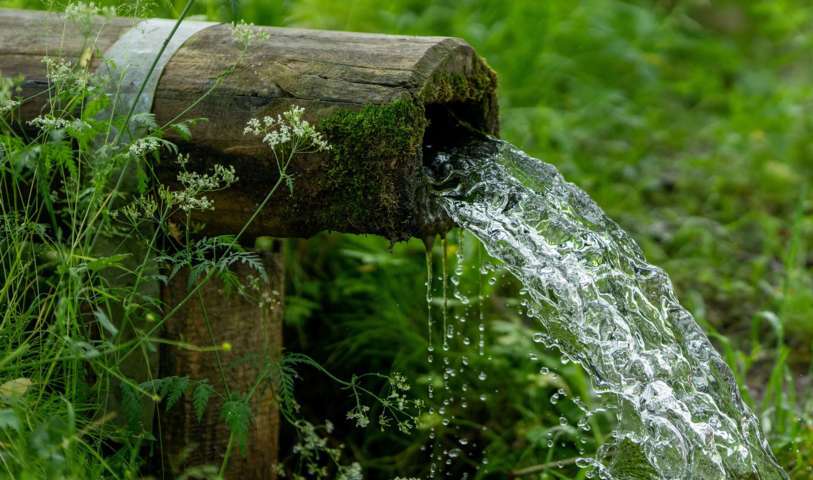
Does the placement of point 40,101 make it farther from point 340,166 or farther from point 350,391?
point 350,391

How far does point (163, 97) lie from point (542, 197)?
97 centimetres

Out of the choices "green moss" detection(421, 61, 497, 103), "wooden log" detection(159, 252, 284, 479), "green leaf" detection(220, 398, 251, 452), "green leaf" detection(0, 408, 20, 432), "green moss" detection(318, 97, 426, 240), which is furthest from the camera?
"wooden log" detection(159, 252, 284, 479)

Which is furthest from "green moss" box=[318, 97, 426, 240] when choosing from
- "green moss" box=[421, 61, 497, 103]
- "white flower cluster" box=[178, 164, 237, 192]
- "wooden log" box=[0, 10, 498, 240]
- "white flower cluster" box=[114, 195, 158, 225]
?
"white flower cluster" box=[114, 195, 158, 225]

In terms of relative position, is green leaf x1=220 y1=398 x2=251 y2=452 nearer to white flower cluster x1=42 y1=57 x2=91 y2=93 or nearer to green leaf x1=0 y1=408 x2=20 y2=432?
green leaf x1=0 y1=408 x2=20 y2=432

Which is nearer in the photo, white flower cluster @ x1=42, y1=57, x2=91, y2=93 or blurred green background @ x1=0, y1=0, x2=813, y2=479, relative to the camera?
white flower cluster @ x1=42, y1=57, x2=91, y2=93

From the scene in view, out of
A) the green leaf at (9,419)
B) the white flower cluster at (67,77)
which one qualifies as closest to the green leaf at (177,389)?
the green leaf at (9,419)

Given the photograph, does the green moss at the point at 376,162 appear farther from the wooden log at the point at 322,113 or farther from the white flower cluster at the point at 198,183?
the white flower cluster at the point at 198,183

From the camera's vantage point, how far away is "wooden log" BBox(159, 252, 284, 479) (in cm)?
262

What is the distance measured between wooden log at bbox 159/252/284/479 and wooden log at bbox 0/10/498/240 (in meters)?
0.27

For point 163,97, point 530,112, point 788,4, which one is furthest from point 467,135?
point 788,4

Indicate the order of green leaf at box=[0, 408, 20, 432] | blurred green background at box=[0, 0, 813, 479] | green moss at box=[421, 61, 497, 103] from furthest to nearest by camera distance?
blurred green background at box=[0, 0, 813, 479] < green moss at box=[421, 61, 497, 103] < green leaf at box=[0, 408, 20, 432]

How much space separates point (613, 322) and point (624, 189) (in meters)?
2.77

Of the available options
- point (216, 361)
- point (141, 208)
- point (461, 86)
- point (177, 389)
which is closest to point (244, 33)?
point (141, 208)

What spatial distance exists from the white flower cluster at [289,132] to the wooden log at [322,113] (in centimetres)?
3
